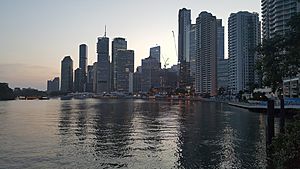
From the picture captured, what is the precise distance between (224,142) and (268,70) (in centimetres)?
1835

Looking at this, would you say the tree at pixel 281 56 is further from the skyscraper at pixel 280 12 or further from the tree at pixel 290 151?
the skyscraper at pixel 280 12

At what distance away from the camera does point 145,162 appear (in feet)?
89.5

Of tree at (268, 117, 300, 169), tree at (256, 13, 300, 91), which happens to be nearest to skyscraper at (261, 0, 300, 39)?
tree at (256, 13, 300, 91)

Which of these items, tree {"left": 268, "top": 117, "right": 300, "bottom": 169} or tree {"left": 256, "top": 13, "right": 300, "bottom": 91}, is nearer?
tree {"left": 268, "top": 117, "right": 300, "bottom": 169}

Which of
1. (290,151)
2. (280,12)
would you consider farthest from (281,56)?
(280,12)

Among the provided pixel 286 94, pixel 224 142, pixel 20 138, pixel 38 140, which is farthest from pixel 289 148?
pixel 286 94

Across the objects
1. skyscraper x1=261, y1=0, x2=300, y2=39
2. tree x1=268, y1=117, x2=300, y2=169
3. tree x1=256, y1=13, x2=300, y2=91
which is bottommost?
tree x1=268, y1=117, x2=300, y2=169

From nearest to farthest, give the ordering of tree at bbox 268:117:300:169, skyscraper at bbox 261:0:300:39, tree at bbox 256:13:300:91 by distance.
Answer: tree at bbox 268:117:300:169
tree at bbox 256:13:300:91
skyscraper at bbox 261:0:300:39

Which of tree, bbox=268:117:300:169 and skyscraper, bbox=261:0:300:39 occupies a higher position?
skyscraper, bbox=261:0:300:39

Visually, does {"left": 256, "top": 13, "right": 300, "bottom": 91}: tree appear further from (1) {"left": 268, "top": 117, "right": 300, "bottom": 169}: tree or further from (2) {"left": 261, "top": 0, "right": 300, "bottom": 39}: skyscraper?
(2) {"left": 261, "top": 0, "right": 300, "bottom": 39}: skyscraper

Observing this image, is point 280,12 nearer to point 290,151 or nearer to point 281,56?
point 281,56

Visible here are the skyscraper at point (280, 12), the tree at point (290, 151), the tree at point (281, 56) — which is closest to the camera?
the tree at point (290, 151)

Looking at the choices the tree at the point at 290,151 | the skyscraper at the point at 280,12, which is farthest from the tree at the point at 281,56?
the skyscraper at the point at 280,12

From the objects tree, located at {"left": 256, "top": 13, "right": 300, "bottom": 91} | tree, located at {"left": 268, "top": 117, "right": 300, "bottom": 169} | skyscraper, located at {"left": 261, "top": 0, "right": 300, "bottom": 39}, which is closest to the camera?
tree, located at {"left": 268, "top": 117, "right": 300, "bottom": 169}
